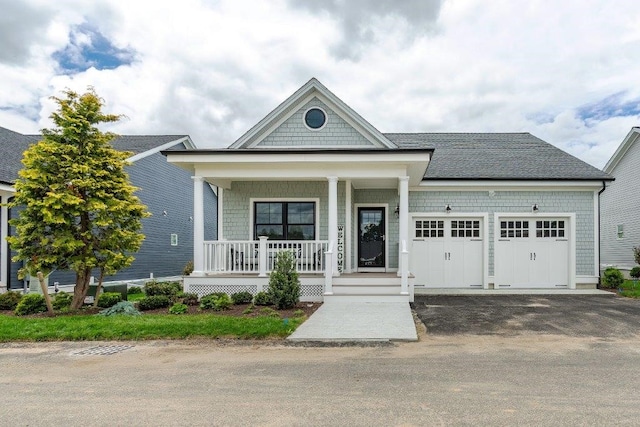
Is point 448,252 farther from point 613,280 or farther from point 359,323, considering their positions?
point 359,323

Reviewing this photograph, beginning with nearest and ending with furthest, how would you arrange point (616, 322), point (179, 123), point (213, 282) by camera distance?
point (616, 322), point (213, 282), point (179, 123)

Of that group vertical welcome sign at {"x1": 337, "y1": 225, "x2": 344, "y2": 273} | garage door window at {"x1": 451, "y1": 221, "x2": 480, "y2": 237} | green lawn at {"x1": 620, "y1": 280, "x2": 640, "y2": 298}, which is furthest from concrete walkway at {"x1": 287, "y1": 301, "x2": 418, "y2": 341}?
green lawn at {"x1": 620, "y1": 280, "x2": 640, "y2": 298}

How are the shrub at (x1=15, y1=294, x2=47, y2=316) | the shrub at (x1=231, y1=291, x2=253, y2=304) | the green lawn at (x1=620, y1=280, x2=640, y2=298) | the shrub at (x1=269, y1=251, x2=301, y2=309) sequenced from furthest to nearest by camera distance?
the green lawn at (x1=620, y1=280, x2=640, y2=298) → the shrub at (x1=231, y1=291, x2=253, y2=304) → the shrub at (x1=269, y1=251, x2=301, y2=309) → the shrub at (x1=15, y1=294, x2=47, y2=316)

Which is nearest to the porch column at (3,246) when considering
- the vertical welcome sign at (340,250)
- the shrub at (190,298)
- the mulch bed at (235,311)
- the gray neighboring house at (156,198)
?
the gray neighboring house at (156,198)

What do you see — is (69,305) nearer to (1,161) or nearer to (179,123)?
(1,161)

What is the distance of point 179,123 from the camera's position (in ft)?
105

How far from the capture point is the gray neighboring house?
15.5m

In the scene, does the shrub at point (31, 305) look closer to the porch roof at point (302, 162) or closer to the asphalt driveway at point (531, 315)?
the porch roof at point (302, 162)

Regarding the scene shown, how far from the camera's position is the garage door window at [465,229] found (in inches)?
559

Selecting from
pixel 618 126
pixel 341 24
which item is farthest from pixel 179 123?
pixel 618 126

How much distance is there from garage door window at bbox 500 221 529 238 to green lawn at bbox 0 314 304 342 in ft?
28.7

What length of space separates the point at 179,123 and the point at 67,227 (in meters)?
24.5

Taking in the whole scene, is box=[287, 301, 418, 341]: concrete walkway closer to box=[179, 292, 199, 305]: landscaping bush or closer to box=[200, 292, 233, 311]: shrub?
box=[200, 292, 233, 311]: shrub

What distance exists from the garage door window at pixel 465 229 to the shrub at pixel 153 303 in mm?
8987
